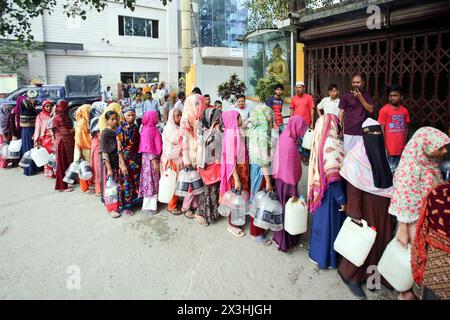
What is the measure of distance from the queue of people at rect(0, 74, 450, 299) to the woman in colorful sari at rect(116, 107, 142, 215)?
14 millimetres

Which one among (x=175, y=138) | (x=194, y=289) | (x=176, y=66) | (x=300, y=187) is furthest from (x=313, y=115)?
(x=176, y=66)

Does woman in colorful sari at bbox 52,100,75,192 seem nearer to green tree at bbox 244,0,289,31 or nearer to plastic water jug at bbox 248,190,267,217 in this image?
plastic water jug at bbox 248,190,267,217

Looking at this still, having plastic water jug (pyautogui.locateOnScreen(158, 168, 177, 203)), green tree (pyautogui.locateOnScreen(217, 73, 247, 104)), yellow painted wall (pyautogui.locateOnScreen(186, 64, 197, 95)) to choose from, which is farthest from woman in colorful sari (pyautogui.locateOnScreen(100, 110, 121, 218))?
yellow painted wall (pyautogui.locateOnScreen(186, 64, 197, 95))

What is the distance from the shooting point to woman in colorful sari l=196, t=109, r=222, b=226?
13.0 ft

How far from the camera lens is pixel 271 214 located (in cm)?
327

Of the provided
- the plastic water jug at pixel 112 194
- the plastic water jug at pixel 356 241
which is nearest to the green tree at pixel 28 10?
the plastic water jug at pixel 112 194

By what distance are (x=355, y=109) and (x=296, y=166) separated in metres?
2.43

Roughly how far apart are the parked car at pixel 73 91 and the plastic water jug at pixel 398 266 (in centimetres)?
1273

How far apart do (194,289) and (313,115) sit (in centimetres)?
508

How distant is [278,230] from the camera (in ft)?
10.9

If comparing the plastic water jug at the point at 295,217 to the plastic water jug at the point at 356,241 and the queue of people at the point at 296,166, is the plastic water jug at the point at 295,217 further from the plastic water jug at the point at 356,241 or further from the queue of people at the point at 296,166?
the plastic water jug at the point at 356,241

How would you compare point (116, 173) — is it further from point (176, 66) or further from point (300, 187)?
point (176, 66)

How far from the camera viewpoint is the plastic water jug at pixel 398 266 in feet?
7.58

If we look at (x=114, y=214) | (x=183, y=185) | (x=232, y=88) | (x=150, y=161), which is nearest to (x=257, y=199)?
(x=183, y=185)
